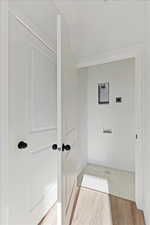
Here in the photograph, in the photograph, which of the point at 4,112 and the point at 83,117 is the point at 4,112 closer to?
the point at 4,112

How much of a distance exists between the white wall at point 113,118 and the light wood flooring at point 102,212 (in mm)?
1182

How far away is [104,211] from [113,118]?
1.83 m

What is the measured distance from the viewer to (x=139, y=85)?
5.56 feet

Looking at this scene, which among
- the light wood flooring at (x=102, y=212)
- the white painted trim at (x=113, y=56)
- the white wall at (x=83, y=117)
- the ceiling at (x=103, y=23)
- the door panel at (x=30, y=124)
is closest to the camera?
the door panel at (x=30, y=124)

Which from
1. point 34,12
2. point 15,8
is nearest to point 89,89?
point 34,12

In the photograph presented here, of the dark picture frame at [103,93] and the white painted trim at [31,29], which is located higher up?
the white painted trim at [31,29]

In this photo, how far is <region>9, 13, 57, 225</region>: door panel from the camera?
1.09 m

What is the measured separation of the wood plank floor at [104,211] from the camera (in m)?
1.49

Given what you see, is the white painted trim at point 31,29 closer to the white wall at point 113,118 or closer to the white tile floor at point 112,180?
Result: the white wall at point 113,118

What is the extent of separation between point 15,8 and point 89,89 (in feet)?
7.82

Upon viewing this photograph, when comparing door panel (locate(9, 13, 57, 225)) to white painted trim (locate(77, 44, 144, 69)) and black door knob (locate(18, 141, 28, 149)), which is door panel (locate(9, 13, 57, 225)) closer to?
black door knob (locate(18, 141, 28, 149))

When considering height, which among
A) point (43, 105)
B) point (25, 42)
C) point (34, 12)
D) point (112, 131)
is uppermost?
point (34, 12)

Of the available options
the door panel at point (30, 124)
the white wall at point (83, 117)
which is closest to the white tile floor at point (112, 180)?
the white wall at point (83, 117)

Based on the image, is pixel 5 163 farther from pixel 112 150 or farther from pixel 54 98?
pixel 112 150
